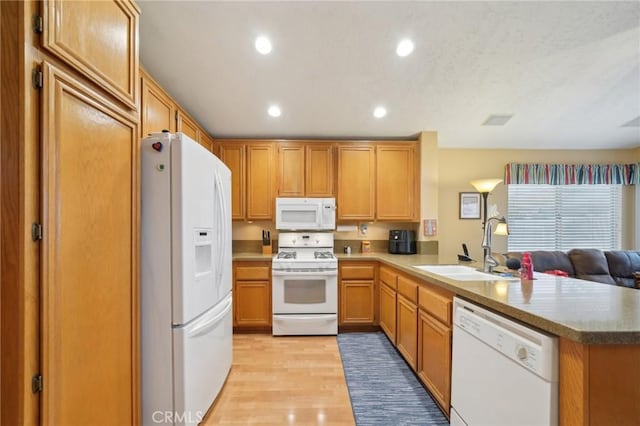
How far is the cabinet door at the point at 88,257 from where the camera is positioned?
36.5 inches

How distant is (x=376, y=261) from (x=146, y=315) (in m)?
2.53

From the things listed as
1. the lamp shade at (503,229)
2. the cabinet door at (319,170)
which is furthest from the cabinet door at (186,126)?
the lamp shade at (503,229)

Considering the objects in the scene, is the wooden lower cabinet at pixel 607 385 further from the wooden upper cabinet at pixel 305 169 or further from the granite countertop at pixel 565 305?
the wooden upper cabinet at pixel 305 169

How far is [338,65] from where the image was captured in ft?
8.36

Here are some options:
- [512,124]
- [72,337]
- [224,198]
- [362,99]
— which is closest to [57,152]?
[72,337]

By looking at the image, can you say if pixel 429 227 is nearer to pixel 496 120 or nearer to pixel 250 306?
pixel 496 120

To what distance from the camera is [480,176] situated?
417 centimetres

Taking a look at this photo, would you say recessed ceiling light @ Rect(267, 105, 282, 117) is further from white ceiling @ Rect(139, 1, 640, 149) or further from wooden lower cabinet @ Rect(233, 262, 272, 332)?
wooden lower cabinet @ Rect(233, 262, 272, 332)

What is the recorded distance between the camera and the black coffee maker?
12.1ft

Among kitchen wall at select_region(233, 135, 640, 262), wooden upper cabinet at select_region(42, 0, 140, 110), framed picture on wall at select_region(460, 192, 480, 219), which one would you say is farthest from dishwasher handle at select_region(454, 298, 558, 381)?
framed picture on wall at select_region(460, 192, 480, 219)

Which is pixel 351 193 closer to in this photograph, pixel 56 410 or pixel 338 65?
pixel 338 65

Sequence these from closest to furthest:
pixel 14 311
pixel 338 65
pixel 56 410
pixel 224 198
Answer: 1. pixel 14 311
2. pixel 56 410
3. pixel 224 198
4. pixel 338 65

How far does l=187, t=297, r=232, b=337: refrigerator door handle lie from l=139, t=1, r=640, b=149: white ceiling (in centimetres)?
209

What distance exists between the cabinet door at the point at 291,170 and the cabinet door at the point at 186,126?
1039 mm
